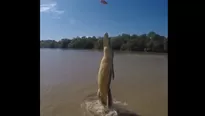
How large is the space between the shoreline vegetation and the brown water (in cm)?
4

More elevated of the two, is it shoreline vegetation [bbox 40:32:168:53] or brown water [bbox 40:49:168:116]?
shoreline vegetation [bbox 40:32:168:53]

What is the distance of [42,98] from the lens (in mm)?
1391

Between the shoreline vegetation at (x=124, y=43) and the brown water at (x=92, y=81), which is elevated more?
the shoreline vegetation at (x=124, y=43)

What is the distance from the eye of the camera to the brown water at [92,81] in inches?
55.2

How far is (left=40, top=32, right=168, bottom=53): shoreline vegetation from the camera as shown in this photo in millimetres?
1443

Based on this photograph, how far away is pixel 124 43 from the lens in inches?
56.7

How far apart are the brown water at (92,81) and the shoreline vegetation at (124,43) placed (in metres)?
0.04

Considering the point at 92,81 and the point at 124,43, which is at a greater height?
the point at 124,43

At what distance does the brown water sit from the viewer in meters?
1.40

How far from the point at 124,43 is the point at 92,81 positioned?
36 centimetres
